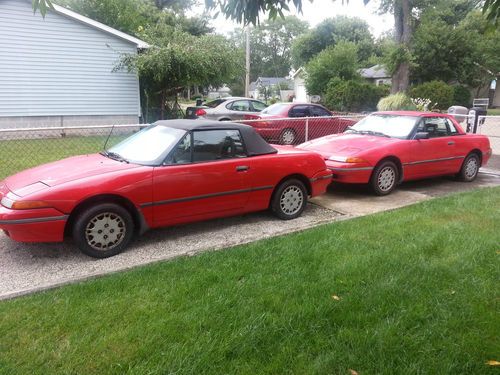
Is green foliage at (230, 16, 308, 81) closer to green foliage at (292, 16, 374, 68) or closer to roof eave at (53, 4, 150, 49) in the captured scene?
green foliage at (292, 16, 374, 68)

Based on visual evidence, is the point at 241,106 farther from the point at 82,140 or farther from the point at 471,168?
the point at 471,168

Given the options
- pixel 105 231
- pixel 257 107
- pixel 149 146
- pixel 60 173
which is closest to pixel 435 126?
pixel 149 146

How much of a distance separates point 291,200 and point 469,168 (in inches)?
181

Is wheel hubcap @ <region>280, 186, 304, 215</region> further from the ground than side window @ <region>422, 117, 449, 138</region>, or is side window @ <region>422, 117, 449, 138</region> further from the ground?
side window @ <region>422, 117, 449, 138</region>

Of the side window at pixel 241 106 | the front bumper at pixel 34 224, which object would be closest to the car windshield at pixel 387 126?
the front bumper at pixel 34 224

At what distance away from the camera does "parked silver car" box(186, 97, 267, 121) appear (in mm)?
14406

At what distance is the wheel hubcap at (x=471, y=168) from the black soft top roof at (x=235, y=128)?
15.5ft

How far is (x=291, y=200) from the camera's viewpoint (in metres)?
5.82

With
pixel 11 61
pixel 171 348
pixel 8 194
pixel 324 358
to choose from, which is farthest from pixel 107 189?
pixel 11 61

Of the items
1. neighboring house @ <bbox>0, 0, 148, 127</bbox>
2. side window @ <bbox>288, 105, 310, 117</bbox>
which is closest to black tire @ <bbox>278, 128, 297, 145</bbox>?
side window @ <bbox>288, 105, 310, 117</bbox>

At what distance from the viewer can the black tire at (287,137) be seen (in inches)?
451

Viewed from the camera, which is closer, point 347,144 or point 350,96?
point 347,144

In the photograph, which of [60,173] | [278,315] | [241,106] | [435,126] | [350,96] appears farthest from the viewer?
[350,96]

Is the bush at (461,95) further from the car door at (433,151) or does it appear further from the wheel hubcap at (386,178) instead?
the wheel hubcap at (386,178)
